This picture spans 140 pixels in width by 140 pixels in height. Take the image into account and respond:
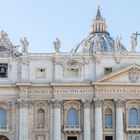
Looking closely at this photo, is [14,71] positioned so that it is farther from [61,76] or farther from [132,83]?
[132,83]

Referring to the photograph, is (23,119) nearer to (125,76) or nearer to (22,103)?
(22,103)

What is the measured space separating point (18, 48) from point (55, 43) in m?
3.31

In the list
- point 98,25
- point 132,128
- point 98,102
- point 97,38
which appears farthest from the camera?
point 98,25

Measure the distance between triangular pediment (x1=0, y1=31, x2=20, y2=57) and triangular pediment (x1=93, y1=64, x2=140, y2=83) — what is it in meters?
7.86

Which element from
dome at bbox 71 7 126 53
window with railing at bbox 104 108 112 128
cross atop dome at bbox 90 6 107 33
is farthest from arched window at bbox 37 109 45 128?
cross atop dome at bbox 90 6 107 33

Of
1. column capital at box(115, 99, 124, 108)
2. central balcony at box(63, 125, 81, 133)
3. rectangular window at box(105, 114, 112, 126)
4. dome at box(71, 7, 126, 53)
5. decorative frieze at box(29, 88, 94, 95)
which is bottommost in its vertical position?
central balcony at box(63, 125, 81, 133)

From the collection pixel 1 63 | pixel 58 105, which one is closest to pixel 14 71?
pixel 1 63

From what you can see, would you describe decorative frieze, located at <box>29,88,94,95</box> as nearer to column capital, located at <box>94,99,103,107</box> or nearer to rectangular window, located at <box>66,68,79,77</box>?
column capital, located at <box>94,99,103,107</box>

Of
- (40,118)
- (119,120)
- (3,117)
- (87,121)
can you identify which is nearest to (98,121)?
(87,121)

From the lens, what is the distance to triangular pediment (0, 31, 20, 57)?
54531 mm

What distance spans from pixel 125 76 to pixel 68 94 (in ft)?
17.0

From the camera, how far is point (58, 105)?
175ft

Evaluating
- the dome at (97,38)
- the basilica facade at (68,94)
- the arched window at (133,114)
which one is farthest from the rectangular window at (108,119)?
the dome at (97,38)

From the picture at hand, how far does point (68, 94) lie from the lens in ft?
177
